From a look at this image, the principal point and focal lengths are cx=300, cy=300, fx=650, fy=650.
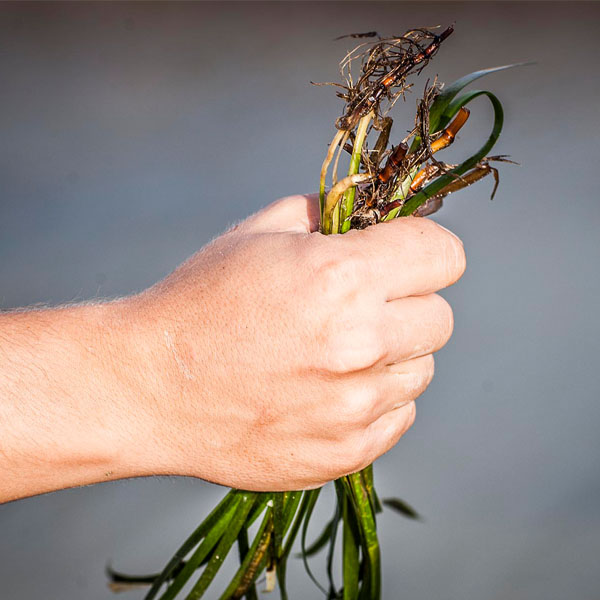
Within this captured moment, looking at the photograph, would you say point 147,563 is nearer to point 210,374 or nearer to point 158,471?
point 158,471

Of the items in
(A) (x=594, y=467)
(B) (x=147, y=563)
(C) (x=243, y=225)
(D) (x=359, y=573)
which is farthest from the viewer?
(A) (x=594, y=467)

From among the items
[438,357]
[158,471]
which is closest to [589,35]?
[438,357]

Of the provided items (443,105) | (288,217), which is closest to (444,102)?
(443,105)

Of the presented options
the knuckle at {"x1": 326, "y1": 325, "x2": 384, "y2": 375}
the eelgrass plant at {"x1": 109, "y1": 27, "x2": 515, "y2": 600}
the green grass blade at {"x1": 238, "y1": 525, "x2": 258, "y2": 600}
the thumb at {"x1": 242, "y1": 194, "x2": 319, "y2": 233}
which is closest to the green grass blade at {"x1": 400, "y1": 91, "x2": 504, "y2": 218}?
the eelgrass plant at {"x1": 109, "y1": 27, "x2": 515, "y2": 600}

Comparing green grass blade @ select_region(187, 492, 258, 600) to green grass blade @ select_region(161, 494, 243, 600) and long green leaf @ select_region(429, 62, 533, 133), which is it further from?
long green leaf @ select_region(429, 62, 533, 133)

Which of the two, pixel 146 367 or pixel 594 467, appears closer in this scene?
pixel 146 367
